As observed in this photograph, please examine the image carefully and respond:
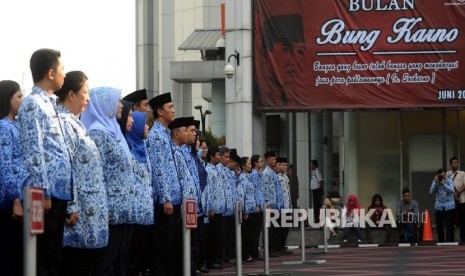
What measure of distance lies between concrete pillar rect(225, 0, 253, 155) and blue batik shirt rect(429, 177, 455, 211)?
5036 millimetres

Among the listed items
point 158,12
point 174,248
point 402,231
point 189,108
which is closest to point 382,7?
point 402,231

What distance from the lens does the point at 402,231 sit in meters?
33.2

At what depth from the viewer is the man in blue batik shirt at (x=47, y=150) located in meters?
9.78

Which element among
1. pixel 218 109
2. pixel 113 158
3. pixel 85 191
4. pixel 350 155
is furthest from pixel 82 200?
pixel 218 109

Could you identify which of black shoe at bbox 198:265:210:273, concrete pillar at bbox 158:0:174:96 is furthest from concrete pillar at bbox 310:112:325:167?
concrete pillar at bbox 158:0:174:96

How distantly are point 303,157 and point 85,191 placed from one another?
31962 mm

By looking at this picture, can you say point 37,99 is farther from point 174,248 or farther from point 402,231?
point 402,231

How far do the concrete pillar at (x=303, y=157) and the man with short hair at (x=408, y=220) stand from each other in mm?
8058

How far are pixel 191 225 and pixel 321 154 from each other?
111 feet

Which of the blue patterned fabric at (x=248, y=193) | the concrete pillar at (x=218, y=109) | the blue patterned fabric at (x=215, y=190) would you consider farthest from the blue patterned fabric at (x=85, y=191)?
the concrete pillar at (x=218, y=109)

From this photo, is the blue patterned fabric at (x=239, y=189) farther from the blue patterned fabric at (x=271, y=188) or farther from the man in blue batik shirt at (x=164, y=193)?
the man in blue batik shirt at (x=164, y=193)

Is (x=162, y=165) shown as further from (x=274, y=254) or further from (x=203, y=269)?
(x=274, y=254)

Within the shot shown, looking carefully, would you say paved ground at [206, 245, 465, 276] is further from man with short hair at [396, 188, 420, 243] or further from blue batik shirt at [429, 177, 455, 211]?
man with short hair at [396, 188, 420, 243]

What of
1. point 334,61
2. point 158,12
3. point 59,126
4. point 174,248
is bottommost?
point 174,248
